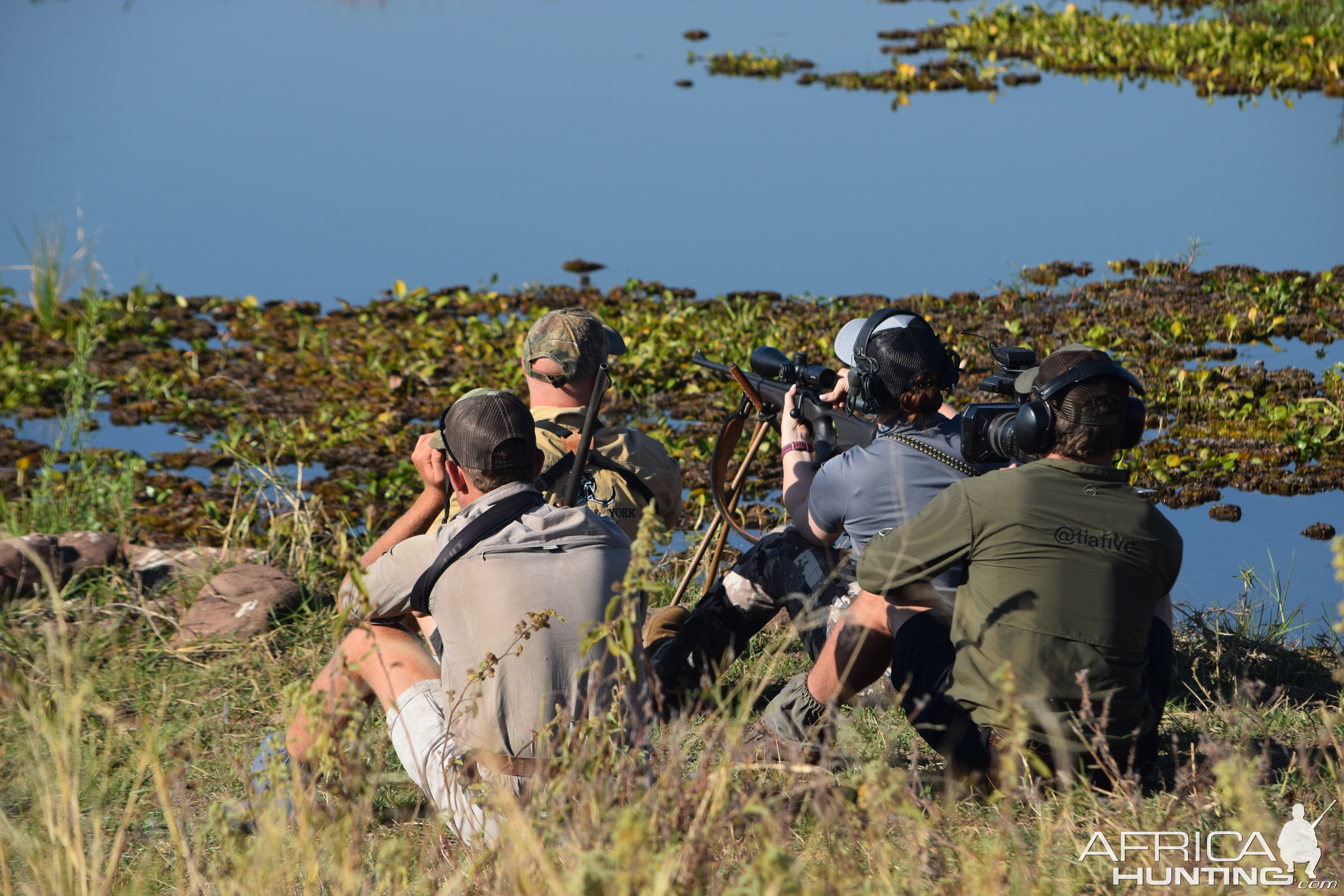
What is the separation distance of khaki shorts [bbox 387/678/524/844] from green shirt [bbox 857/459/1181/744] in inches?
41.9

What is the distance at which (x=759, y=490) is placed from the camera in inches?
243

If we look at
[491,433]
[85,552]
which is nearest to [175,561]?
[85,552]

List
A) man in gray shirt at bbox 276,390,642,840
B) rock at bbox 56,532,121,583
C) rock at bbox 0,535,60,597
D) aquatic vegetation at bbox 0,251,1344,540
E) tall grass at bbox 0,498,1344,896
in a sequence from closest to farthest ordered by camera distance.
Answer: tall grass at bbox 0,498,1344,896 → man in gray shirt at bbox 276,390,642,840 → rock at bbox 0,535,60,597 → rock at bbox 56,532,121,583 → aquatic vegetation at bbox 0,251,1344,540

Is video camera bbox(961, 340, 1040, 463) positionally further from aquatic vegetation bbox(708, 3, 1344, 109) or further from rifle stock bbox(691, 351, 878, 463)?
aquatic vegetation bbox(708, 3, 1344, 109)

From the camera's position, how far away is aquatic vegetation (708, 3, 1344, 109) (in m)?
13.9

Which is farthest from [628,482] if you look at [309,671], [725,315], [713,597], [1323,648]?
[725,315]

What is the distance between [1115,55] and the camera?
15.4 meters

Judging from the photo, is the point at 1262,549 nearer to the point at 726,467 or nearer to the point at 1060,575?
the point at 726,467

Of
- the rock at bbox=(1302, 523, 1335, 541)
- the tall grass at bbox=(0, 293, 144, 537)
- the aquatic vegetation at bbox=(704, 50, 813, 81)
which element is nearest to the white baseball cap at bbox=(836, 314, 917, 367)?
the rock at bbox=(1302, 523, 1335, 541)

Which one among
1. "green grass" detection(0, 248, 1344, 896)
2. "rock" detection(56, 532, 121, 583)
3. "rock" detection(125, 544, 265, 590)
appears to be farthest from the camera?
"rock" detection(125, 544, 265, 590)

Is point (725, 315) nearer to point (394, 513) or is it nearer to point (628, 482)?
point (394, 513)

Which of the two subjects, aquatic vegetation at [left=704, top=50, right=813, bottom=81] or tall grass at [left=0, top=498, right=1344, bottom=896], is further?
aquatic vegetation at [left=704, top=50, right=813, bottom=81]

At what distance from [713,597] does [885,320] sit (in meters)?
1.11

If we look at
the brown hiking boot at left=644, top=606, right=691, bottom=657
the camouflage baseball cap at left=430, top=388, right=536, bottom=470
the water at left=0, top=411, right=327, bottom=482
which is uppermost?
the camouflage baseball cap at left=430, top=388, right=536, bottom=470
